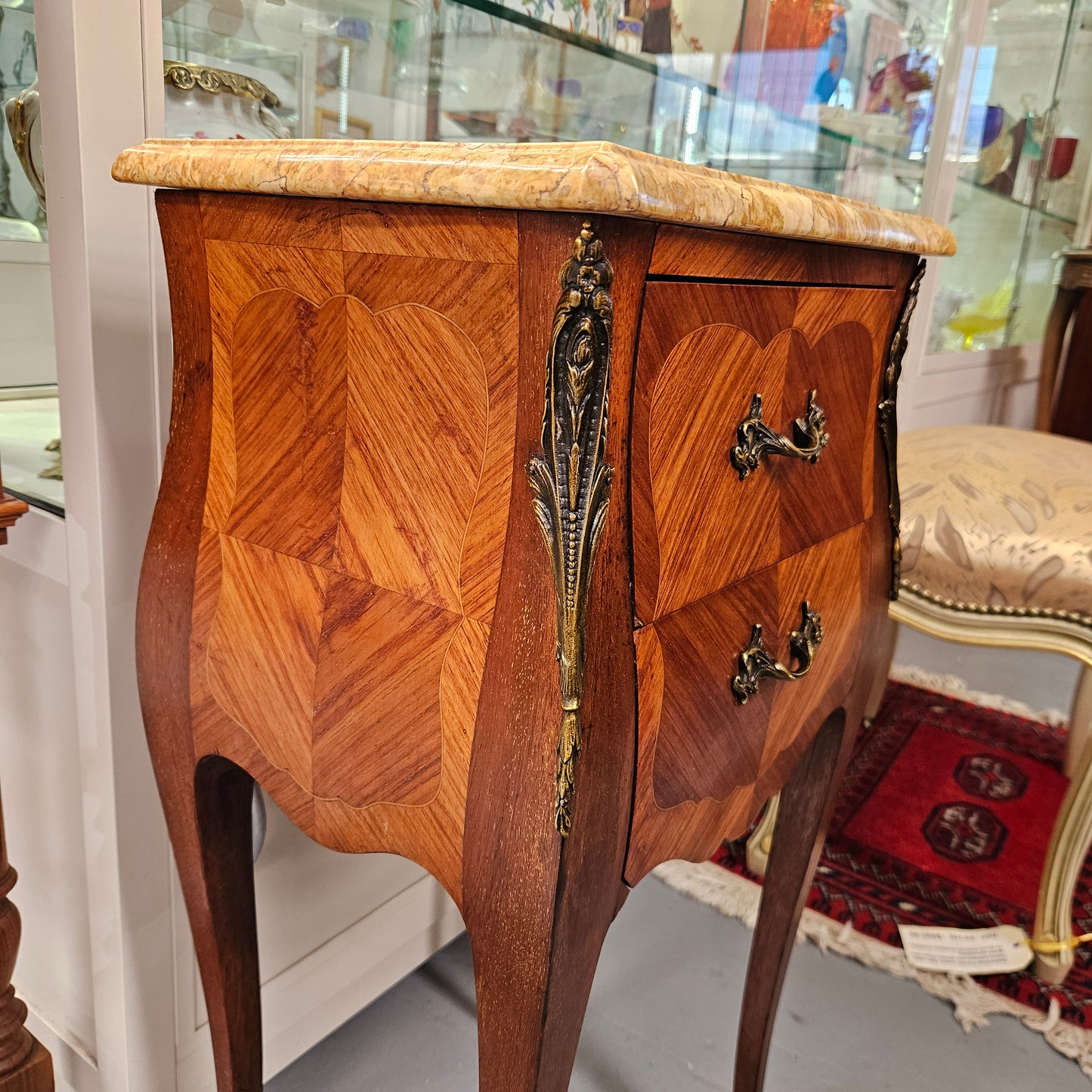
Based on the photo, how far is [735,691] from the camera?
541mm

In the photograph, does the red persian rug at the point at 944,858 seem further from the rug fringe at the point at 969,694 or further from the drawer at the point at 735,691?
the drawer at the point at 735,691

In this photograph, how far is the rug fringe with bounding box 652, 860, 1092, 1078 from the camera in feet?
3.43

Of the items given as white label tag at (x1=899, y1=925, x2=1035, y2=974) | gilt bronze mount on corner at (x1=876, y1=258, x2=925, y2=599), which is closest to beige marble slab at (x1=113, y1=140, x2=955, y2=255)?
gilt bronze mount on corner at (x1=876, y1=258, x2=925, y2=599)

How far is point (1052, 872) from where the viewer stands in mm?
1105

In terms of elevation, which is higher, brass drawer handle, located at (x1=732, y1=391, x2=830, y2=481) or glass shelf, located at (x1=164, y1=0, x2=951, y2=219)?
glass shelf, located at (x1=164, y1=0, x2=951, y2=219)

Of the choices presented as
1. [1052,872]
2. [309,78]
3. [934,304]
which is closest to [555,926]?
[309,78]

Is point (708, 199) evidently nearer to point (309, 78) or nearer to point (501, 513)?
point (501, 513)

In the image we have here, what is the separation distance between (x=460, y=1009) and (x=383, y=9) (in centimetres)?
93

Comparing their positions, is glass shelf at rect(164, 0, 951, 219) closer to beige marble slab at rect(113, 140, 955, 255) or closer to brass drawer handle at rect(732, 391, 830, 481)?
beige marble slab at rect(113, 140, 955, 255)

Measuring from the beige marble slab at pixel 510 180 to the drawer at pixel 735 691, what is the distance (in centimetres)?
19

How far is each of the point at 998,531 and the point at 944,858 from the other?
0.51 m

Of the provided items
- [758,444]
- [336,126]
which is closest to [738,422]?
[758,444]

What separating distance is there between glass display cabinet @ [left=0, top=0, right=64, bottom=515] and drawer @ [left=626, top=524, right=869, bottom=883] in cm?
45

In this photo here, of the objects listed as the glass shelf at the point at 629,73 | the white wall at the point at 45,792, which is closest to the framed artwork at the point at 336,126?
the glass shelf at the point at 629,73
